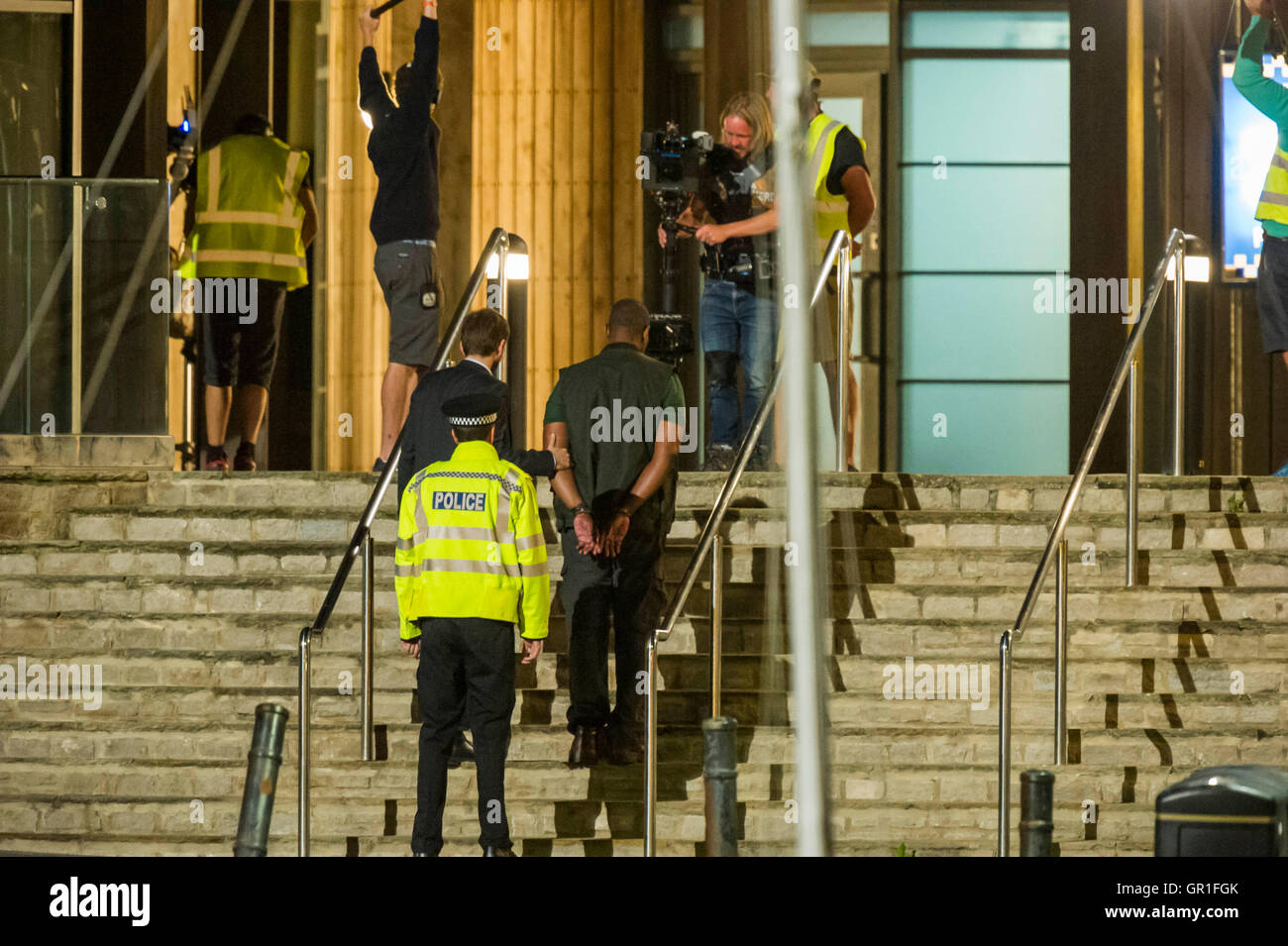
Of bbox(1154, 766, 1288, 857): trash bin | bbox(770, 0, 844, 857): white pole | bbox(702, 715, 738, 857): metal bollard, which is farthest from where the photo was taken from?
bbox(702, 715, 738, 857): metal bollard

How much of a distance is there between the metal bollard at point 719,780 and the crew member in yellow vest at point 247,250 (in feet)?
15.0

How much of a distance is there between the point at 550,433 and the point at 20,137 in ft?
23.8

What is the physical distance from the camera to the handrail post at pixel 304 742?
6.42m

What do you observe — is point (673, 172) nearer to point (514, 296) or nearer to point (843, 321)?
point (843, 321)

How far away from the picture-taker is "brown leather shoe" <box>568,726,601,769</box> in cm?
688

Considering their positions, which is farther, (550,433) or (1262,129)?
(1262,129)

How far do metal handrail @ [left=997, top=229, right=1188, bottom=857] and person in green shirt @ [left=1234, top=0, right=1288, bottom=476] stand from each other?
0.40 metres

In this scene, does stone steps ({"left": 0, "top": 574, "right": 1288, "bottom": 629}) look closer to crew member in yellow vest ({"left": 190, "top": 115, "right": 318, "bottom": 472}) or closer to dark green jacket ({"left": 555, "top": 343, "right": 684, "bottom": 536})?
dark green jacket ({"left": 555, "top": 343, "right": 684, "bottom": 536})

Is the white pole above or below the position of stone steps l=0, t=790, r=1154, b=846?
above

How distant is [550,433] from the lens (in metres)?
7.13

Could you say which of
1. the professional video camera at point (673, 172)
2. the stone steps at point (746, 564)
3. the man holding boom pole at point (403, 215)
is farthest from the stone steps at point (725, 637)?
the professional video camera at point (673, 172)

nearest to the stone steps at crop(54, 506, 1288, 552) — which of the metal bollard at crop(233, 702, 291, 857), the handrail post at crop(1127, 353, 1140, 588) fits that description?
the handrail post at crop(1127, 353, 1140, 588)
